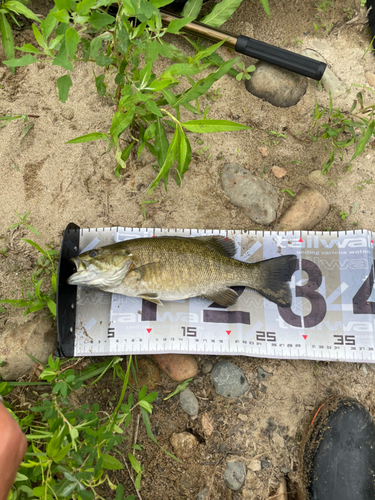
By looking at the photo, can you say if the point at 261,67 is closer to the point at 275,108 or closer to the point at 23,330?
the point at 275,108

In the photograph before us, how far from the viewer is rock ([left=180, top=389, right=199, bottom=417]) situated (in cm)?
327

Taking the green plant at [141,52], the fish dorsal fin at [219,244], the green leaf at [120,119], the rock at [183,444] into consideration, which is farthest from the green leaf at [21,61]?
the rock at [183,444]

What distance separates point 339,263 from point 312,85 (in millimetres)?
1975

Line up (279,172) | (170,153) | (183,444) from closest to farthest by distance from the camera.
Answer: (170,153) < (183,444) < (279,172)

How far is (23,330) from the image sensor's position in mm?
3135

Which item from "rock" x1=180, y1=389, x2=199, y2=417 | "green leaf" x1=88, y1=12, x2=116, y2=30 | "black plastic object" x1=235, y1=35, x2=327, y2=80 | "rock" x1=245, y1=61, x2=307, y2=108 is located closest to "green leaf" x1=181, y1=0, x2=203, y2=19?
"green leaf" x1=88, y1=12, x2=116, y2=30

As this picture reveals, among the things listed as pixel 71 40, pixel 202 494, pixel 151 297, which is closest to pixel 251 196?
pixel 151 297

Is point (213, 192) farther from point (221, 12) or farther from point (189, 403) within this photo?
point (189, 403)

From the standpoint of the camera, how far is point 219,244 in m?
3.40

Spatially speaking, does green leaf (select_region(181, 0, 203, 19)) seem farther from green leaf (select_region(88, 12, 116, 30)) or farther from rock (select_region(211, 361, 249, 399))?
rock (select_region(211, 361, 249, 399))

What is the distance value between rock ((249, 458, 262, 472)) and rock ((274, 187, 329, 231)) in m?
2.19

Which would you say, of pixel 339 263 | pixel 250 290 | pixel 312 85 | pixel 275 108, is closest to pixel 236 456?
pixel 250 290

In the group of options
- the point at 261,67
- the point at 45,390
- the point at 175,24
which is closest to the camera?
the point at 175,24

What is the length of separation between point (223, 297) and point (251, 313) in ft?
1.15
